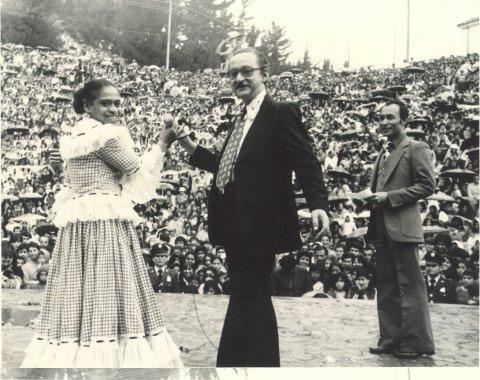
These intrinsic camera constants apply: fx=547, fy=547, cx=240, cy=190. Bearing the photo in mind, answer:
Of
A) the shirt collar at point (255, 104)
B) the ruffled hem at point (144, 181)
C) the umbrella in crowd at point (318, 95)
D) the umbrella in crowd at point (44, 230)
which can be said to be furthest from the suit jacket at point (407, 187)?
the umbrella in crowd at point (44, 230)

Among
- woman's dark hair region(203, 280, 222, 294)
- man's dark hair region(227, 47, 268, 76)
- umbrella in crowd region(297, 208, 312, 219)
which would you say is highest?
man's dark hair region(227, 47, 268, 76)

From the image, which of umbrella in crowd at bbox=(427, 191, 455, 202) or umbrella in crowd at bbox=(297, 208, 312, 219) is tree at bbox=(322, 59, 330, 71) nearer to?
umbrella in crowd at bbox=(427, 191, 455, 202)

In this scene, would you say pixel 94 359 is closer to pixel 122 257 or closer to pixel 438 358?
pixel 122 257

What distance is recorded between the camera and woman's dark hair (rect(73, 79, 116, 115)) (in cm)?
266

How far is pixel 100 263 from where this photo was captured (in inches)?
101

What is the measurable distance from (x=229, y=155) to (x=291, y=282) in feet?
11.6

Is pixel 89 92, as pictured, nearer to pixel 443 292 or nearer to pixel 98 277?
pixel 98 277

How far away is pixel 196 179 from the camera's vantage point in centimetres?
773

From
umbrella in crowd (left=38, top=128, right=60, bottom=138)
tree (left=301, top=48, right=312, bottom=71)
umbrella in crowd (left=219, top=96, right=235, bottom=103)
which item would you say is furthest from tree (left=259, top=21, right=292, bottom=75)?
umbrella in crowd (left=38, top=128, right=60, bottom=138)

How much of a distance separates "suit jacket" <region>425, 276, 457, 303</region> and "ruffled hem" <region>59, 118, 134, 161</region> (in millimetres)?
3851

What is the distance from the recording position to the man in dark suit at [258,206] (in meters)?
2.42

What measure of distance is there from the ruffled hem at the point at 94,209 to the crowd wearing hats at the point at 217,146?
3.02m

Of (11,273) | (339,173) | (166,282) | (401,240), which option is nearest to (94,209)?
(401,240)

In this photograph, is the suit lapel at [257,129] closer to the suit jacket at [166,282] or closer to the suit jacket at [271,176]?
the suit jacket at [271,176]
